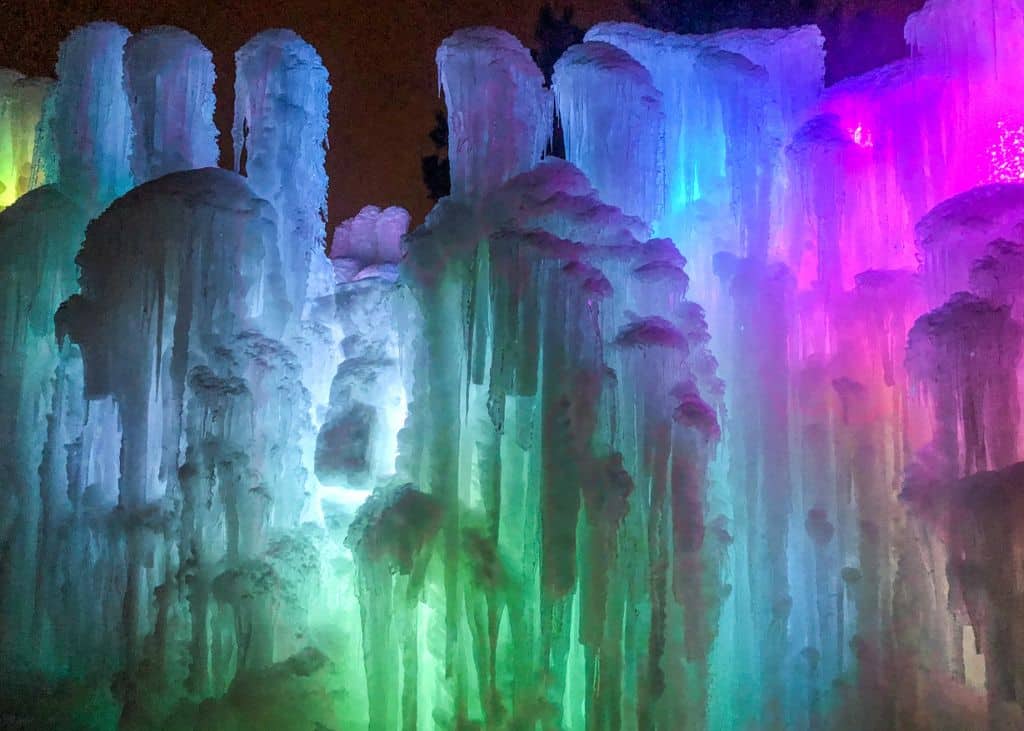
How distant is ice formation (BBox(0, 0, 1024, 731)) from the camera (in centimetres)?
910

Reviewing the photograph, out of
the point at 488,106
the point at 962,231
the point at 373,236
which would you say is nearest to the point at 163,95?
the point at 373,236

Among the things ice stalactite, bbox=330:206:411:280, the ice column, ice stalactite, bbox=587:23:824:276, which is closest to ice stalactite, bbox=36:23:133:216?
the ice column

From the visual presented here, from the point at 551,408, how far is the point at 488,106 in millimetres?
3438

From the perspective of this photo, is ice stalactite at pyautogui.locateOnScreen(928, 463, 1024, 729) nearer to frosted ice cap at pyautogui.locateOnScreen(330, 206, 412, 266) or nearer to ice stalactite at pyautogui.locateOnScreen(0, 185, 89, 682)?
frosted ice cap at pyautogui.locateOnScreen(330, 206, 412, 266)

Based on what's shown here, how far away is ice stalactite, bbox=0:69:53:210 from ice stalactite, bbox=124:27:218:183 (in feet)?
7.32

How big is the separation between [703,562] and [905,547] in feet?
6.31

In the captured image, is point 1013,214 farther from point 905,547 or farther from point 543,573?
point 543,573

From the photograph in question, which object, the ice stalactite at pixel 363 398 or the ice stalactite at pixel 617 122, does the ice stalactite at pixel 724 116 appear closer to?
the ice stalactite at pixel 617 122

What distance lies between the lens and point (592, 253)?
974 centimetres

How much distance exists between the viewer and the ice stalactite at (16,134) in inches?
522

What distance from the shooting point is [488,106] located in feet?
34.6

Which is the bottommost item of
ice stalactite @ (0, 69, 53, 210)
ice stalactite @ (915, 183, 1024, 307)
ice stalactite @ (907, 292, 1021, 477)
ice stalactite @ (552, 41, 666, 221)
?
ice stalactite @ (907, 292, 1021, 477)

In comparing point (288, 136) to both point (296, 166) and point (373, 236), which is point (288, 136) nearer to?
point (296, 166)

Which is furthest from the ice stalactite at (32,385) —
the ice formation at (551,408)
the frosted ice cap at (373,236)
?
the frosted ice cap at (373,236)
